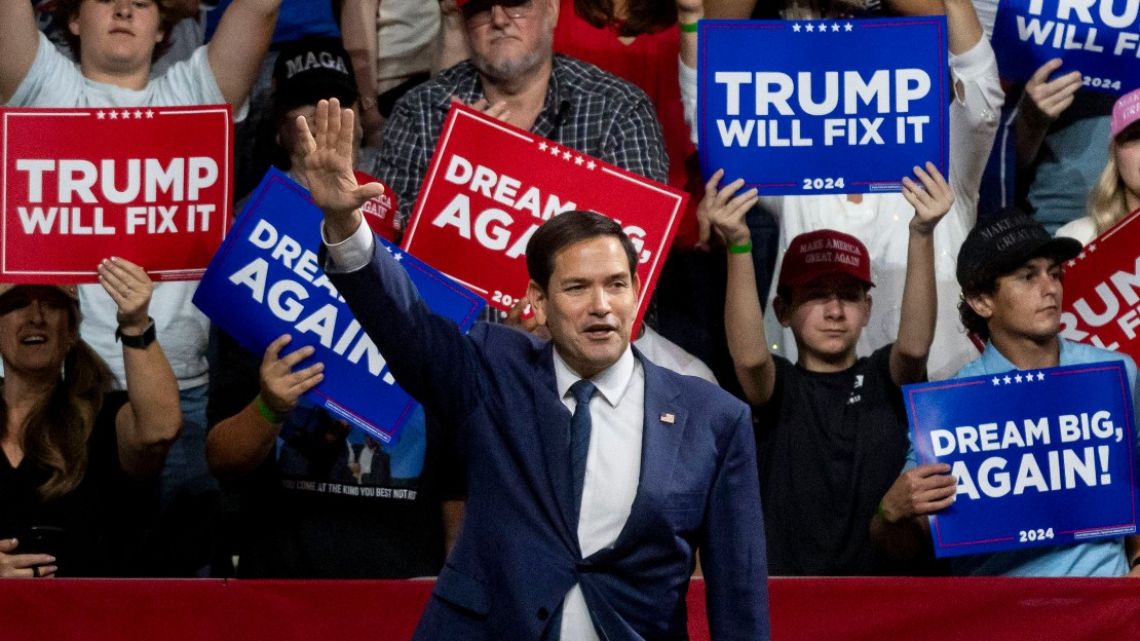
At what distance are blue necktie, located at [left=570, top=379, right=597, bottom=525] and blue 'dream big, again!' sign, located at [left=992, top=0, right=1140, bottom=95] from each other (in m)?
2.69

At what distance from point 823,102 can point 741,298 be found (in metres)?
0.54

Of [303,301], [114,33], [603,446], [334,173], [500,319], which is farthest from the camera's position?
[114,33]

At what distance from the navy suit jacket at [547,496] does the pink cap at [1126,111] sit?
2466mm

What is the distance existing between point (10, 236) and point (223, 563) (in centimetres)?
100

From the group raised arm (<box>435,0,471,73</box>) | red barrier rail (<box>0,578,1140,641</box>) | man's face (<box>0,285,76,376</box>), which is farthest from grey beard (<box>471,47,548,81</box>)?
red barrier rail (<box>0,578,1140,641</box>)

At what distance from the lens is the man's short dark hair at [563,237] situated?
292cm

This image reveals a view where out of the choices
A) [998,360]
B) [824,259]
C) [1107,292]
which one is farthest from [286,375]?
[1107,292]

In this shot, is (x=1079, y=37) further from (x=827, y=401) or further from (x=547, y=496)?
(x=547, y=496)

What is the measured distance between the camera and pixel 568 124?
4914 mm

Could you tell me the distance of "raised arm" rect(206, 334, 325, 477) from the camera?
160 inches

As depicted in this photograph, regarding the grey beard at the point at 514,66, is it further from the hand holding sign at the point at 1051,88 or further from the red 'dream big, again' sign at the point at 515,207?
the hand holding sign at the point at 1051,88

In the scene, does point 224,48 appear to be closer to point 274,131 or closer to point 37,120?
point 274,131

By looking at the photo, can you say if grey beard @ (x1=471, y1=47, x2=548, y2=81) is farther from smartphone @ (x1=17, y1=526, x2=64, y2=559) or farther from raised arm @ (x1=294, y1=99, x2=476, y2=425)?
raised arm @ (x1=294, y1=99, x2=476, y2=425)

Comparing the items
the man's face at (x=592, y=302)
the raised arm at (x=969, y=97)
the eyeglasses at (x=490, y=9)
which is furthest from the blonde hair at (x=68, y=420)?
the raised arm at (x=969, y=97)
